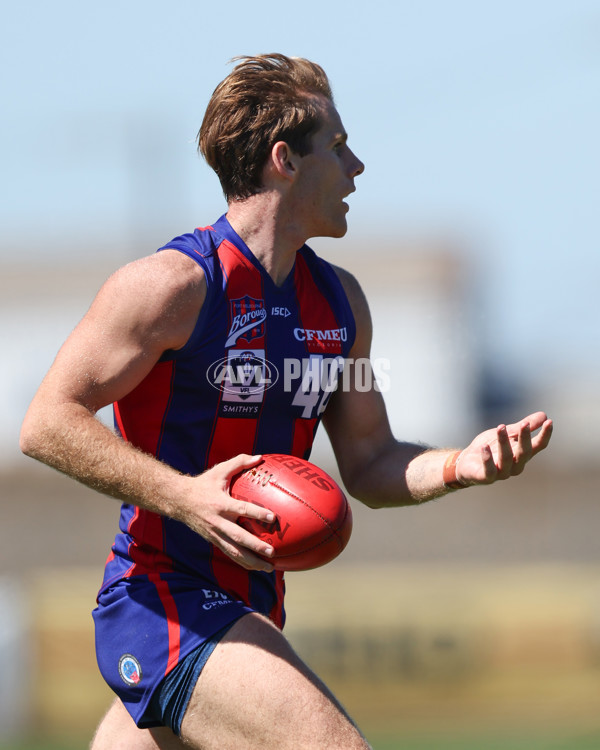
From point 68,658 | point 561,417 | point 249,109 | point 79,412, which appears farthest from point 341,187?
point 561,417

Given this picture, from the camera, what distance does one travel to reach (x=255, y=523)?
3.45 metres

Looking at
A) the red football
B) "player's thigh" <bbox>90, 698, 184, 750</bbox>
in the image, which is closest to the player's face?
the red football

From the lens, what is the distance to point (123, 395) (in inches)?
145

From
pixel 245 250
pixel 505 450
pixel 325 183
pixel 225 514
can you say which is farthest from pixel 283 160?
pixel 225 514

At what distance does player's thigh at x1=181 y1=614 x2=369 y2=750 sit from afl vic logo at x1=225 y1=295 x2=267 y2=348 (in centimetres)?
106

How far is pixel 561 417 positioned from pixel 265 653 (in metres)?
26.5

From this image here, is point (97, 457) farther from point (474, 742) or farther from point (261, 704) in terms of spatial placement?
point (474, 742)

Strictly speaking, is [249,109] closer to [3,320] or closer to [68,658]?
[68,658]

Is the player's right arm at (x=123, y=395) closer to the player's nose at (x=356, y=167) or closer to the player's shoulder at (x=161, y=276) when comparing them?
the player's shoulder at (x=161, y=276)

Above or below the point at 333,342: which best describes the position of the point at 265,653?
below

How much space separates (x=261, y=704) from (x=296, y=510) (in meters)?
0.62

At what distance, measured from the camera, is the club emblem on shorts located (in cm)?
364

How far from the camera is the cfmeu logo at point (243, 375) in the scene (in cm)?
388

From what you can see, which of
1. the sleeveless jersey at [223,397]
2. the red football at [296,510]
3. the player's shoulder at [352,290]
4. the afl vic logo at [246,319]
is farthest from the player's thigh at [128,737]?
the player's shoulder at [352,290]
